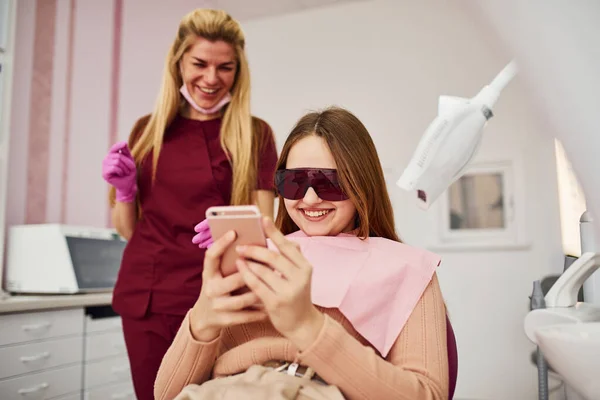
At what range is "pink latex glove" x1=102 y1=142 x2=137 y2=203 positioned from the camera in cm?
154

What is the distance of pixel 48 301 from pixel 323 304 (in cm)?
177

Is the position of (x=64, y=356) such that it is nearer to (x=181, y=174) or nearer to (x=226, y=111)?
(x=181, y=174)

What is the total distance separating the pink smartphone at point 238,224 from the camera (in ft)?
2.47

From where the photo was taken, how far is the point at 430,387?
884 millimetres

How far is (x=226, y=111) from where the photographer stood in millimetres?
1685

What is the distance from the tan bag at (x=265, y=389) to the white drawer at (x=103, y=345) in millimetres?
1940

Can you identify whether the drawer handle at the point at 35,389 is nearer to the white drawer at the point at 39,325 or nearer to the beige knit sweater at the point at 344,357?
the white drawer at the point at 39,325

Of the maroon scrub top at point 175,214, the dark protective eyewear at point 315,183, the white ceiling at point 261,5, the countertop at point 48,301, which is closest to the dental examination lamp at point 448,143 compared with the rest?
the dark protective eyewear at point 315,183

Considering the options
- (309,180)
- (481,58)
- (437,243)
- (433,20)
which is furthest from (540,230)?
(309,180)

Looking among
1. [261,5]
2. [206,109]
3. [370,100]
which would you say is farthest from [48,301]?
[261,5]

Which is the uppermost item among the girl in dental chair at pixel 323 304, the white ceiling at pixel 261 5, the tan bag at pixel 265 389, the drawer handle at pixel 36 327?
the white ceiling at pixel 261 5

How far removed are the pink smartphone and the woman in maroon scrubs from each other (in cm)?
82

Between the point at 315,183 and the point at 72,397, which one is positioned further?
the point at 72,397

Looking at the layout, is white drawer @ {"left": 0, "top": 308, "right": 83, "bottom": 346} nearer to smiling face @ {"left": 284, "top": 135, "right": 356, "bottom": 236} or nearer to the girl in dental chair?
the girl in dental chair
